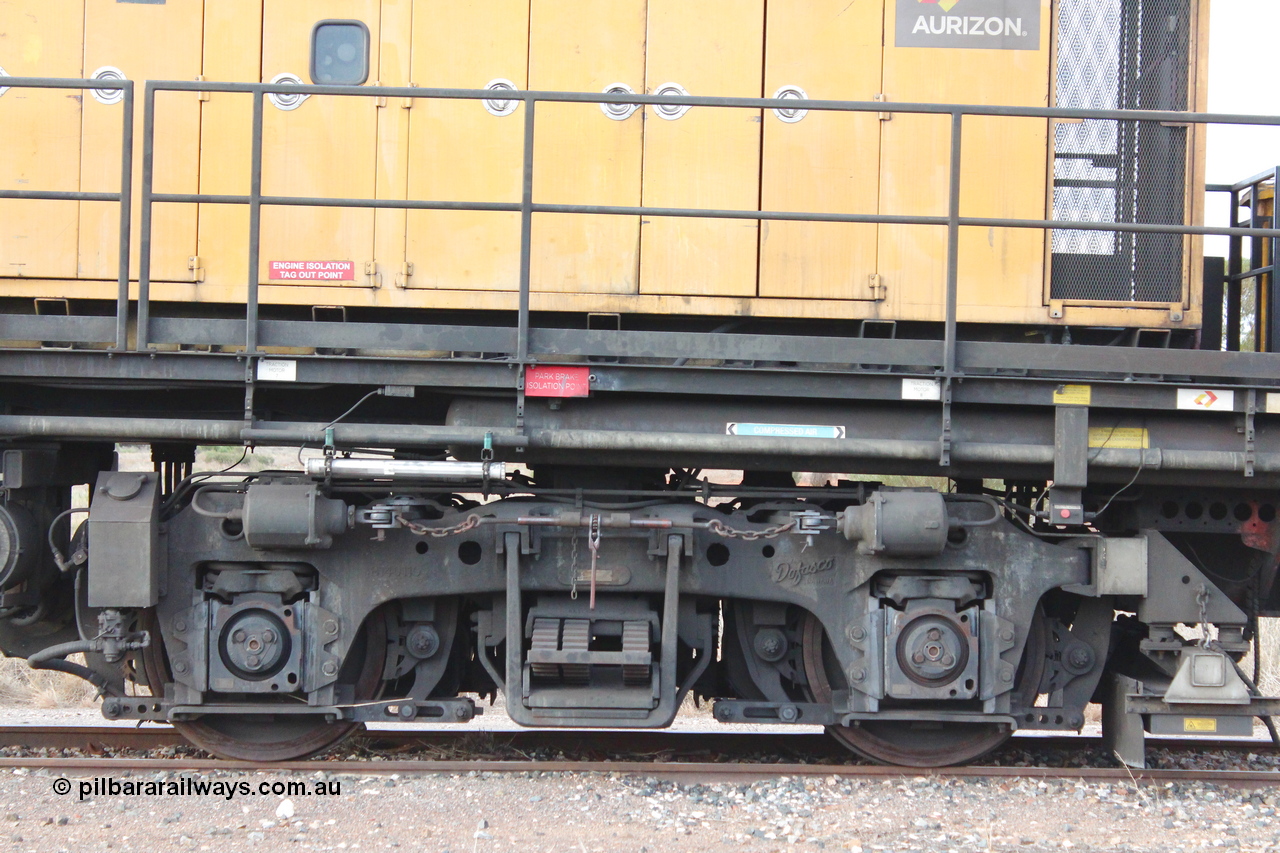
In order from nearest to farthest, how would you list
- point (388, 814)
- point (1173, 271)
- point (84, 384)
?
point (388, 814), point (84, 384), point (1173, 271)

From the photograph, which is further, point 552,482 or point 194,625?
point 552,482

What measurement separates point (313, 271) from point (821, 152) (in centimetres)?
300

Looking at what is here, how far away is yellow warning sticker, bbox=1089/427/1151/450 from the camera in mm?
5105

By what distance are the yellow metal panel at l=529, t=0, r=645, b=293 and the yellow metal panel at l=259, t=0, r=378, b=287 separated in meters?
0.98

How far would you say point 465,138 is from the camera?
18.2 feet

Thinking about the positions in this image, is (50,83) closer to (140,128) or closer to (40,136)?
(140,128)

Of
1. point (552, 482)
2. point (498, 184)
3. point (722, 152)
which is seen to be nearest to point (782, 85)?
point (722, 152)

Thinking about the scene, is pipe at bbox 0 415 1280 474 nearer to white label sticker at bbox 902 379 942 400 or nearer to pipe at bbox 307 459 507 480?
pipe at bbox 307 459 507 480

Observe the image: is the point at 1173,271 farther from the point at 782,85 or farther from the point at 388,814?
the point at 388,814

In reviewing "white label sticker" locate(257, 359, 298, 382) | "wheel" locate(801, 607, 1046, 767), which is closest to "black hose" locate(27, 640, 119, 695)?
"white label sticker" locate(257, 359, 298, 382)

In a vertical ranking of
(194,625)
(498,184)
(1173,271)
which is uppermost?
(498,184)

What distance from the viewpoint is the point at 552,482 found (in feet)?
18.4

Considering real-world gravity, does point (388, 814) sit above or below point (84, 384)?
below

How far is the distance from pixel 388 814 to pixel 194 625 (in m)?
1.50
